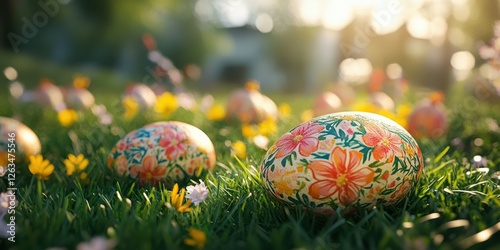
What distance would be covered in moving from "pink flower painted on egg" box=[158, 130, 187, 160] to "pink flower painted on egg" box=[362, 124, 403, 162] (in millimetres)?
1037

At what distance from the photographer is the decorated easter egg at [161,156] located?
245 centimetres

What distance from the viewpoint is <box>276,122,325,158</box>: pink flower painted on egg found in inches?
74.3

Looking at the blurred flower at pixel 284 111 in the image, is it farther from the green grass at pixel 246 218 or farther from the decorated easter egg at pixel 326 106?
the green grass at pixel 246 218

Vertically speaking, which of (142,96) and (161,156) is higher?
(161,156)

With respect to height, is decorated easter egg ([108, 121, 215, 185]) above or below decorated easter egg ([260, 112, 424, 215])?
below

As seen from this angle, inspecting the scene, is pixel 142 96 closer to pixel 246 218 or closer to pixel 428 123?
pixel 428 123

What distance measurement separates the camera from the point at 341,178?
1.80 meters

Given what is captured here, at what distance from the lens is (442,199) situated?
185cm

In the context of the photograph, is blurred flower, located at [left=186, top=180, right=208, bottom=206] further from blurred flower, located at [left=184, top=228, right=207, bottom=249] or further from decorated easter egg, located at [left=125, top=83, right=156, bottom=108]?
decorated easter egg, located at [left=125, top=83, right=156, bottom=108]

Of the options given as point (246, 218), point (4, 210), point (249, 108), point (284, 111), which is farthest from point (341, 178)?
point (284, 111)

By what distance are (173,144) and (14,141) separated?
113 cm

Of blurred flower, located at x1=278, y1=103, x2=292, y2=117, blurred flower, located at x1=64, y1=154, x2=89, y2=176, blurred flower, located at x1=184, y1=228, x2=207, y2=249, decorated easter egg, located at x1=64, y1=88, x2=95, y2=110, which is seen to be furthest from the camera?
decorated easter egg, located at x1=64, y1=88, x2=95, y2=110

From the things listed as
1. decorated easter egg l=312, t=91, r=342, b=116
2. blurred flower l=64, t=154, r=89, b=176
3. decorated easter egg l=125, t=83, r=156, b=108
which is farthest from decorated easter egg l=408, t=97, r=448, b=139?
decorated easter egg l=125, t=83, r=156, b=108

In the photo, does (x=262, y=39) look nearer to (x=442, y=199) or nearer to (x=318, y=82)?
(x=318, y=82)
